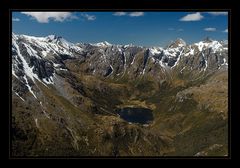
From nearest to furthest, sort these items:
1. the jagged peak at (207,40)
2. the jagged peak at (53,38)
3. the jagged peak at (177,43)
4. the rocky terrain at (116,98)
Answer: the rocky terrain at (116,98)
the jagged peak at (53,38)
the jagged peak at (207,40)
the jagged peak at (177,43)

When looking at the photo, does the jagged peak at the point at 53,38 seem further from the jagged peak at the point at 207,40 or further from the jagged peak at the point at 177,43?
the jagged peak at the point at 207,40

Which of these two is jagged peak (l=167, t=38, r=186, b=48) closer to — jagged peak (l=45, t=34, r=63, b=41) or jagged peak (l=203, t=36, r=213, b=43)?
jagged peak (l=203, t=36, r=213, b=43)

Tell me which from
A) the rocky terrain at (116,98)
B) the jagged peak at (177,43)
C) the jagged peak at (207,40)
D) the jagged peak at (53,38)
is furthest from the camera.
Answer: the jagged peak at (177,43)

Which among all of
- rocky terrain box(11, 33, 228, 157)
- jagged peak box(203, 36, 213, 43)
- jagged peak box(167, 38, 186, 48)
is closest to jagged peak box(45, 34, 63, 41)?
rocky terrain box(11, 33, 228, 157)

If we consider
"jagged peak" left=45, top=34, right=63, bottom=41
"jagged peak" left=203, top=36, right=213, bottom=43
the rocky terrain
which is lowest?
the rocky terrain

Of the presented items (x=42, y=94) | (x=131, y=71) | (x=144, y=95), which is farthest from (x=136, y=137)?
(x=131, y=71)

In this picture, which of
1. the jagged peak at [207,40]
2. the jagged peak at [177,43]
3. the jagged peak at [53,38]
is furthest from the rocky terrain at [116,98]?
the jagged peak at [53,38]

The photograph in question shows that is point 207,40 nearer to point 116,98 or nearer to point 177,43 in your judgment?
point 177,43

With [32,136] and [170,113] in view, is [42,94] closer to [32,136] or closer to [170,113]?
[32,136]
